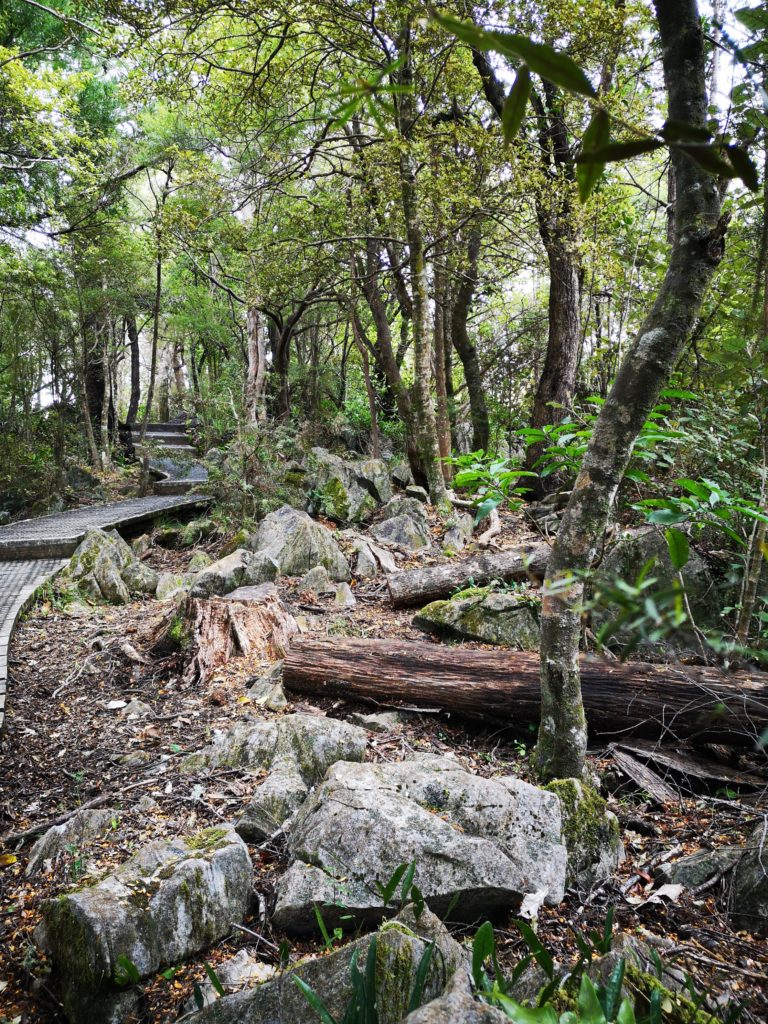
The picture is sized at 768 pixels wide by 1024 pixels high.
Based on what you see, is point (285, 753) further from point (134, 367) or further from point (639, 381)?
point (134, 367)

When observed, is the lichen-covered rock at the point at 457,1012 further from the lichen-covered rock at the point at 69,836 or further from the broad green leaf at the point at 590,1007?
the lichen-covered rock at the point at 69,836

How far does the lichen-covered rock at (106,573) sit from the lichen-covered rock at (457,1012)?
6.44 meters

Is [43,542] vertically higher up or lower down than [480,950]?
higher up

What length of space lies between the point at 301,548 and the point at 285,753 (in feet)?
13.5

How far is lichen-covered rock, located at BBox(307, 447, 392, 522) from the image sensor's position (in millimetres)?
9648

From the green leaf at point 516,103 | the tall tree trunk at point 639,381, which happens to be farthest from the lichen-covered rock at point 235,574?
the green leaf at point 516,103

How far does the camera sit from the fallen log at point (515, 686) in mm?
3266

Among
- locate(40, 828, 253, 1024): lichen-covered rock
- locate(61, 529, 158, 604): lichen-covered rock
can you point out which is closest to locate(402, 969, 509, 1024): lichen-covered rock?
locate(40, 828, 253, 1024): lichen-covered rock

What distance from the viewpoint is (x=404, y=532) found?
27.0 ft

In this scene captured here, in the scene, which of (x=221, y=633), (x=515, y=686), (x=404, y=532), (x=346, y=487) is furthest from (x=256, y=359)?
(x=515, y=686)

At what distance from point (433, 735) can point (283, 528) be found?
4.38m

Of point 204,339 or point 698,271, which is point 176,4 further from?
point 204,339

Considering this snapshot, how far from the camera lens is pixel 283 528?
7.63 metres

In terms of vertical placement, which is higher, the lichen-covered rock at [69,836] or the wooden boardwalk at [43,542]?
the wooden boardwalk at [43,542]
